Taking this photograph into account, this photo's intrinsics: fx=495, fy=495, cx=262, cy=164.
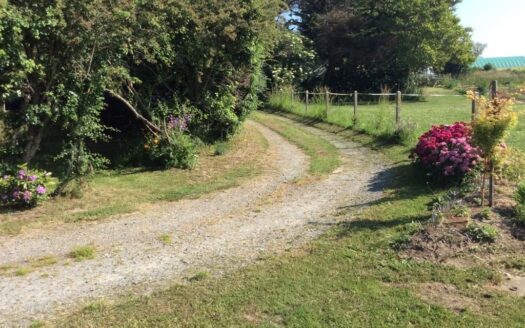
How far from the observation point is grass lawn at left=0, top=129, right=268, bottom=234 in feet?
24.6

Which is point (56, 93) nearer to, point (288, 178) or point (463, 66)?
point (288, 178)

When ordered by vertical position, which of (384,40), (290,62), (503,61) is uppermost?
(503,61)

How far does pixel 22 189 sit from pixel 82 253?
2689mm

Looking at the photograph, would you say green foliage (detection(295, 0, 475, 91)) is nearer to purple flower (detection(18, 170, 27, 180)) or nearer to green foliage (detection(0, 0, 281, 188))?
green foliage (detection(0, 0, 281, 188))

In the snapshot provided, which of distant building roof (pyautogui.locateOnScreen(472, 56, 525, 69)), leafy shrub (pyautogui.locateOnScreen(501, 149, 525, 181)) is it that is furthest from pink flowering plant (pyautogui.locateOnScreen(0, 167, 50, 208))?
distant building roof (pyautogui.locateOnScreen(472, 56, 525, 69))

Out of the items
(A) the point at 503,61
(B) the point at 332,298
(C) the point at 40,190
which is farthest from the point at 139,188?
(A) the point at 503,61

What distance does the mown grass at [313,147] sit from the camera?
35.8 ft

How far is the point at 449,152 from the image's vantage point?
821cm

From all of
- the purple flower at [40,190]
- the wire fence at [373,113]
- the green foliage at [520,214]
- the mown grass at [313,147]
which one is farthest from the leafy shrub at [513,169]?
the purple flower at [40,190]

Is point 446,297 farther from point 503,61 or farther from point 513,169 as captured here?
point 503,61

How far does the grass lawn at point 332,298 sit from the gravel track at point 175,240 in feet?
1.33

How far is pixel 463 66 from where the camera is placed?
49.4 meters

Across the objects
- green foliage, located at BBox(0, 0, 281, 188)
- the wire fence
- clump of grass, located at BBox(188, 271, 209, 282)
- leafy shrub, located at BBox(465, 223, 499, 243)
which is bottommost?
clump of grass, located at BBox(188, 271, 209, 282)

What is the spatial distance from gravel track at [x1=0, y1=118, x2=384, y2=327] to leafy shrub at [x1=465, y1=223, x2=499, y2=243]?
1.80 m
